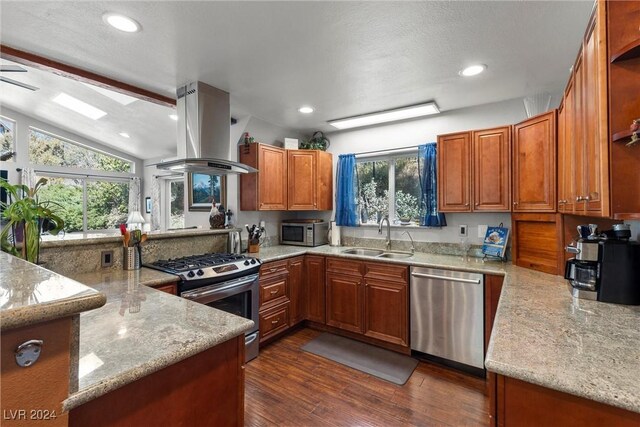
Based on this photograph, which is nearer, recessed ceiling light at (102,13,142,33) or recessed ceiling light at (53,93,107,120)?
recessed ceiling light at (102,13,142,33)

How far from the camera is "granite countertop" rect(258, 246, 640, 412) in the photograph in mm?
828

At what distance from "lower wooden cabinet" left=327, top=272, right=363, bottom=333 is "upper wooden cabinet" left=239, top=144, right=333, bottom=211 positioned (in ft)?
3.47

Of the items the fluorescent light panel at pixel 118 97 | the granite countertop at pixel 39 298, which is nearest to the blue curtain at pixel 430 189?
the granite countertop at pixel 39 298

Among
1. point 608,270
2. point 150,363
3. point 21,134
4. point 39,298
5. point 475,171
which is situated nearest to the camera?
point 39,298

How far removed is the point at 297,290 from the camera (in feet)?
10.7

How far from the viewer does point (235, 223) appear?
3.46 metres

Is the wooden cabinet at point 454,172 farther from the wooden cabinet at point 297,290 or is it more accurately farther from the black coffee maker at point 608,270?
the wooden cabinet at point 297,290

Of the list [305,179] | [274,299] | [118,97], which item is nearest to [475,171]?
[305,179]

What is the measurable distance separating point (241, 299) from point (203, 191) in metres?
2.00

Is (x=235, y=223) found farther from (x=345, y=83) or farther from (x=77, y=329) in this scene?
(x=77, y=329)

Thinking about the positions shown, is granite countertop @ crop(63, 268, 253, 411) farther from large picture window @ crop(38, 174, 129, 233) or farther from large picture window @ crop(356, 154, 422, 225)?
large picture window @ crop(38, 174, 129, 233)

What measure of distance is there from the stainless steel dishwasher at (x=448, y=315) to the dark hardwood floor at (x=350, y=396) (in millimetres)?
191

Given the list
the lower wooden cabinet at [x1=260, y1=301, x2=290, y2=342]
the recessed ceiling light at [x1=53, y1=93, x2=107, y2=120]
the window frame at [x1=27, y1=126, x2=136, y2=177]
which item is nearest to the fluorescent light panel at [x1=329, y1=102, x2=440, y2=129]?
the lower wooden cabinet at [x1=260, y1=301, x2=290, y2=342]

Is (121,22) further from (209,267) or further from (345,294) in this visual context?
(345,294)
